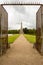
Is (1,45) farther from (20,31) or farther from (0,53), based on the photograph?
(20,31)

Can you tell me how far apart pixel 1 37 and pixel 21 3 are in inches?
109

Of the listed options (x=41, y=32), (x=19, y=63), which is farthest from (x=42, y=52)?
(x=19, y=63)

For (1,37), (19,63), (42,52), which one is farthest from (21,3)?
(19,63)

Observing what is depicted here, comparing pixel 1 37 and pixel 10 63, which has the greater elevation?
pixel 1 37

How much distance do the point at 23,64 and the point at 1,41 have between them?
3987 millimetres

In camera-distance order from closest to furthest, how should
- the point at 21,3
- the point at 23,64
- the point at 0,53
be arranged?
the point at 23,64
the point at 0,53
the point at 21,3

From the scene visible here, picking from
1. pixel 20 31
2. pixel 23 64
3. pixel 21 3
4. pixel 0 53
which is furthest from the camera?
pixel 20 31

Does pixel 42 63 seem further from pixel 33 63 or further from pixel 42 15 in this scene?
pixel 42 15

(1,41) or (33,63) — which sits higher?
(1,41)

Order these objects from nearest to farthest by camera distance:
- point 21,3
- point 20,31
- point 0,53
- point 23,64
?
point 23,64 → point 0,53 → point 21,3 → point 20,31

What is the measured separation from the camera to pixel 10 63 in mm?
9547

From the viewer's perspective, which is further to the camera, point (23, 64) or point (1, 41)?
point (1, 41)

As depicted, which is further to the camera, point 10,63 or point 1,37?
point 1,37

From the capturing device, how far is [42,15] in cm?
1280
